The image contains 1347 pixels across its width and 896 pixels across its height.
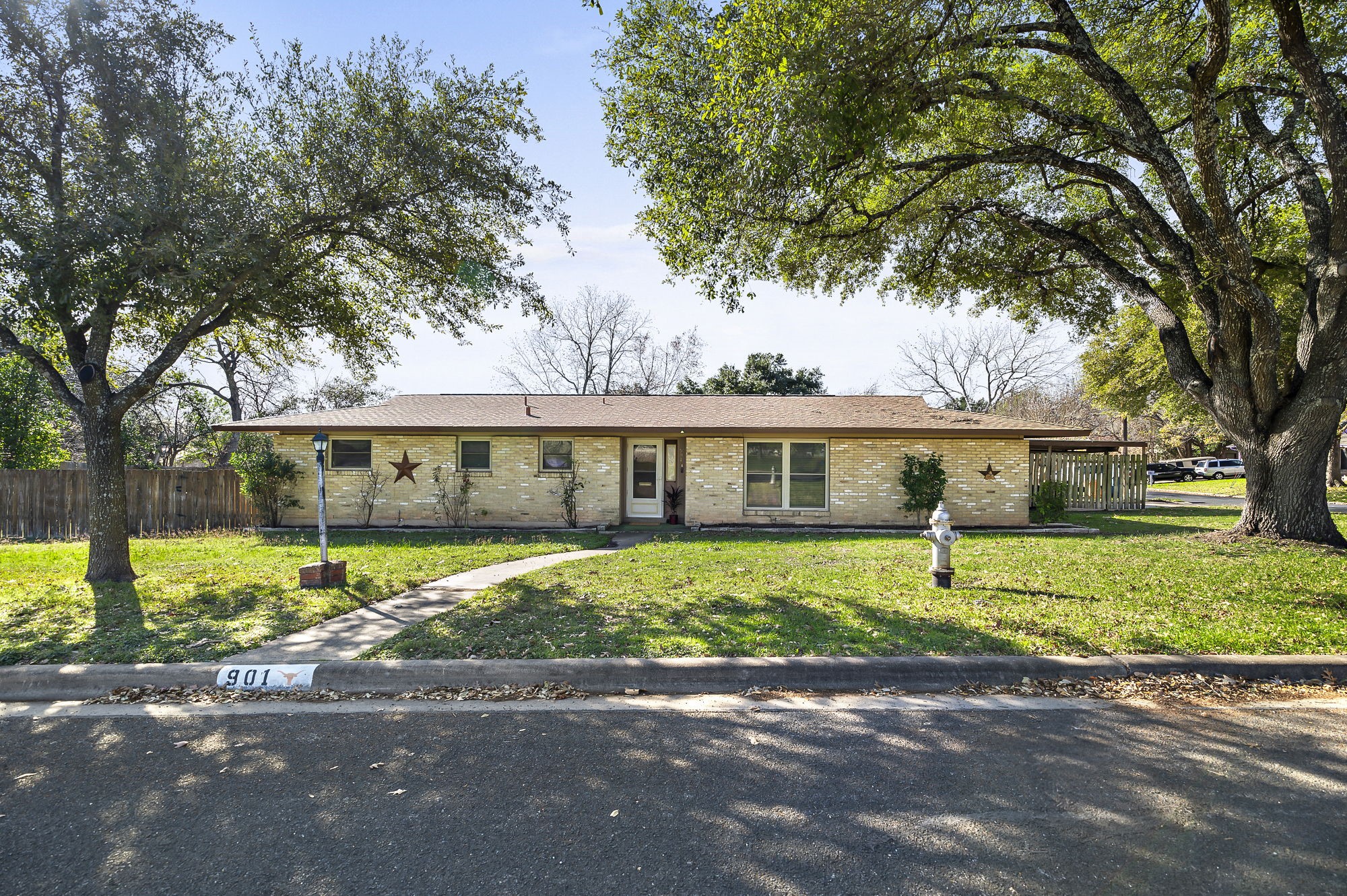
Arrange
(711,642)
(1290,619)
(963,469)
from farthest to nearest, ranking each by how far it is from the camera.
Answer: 1. (963,469)
2. (1290,619)
3. (711,642)

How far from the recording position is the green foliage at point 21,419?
1820 centimetres

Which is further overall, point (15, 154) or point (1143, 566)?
point (1143, 566)

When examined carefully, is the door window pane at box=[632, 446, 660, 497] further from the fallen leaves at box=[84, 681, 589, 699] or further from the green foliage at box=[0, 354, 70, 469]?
the green foliage at box=[0, 354, 70, 469]

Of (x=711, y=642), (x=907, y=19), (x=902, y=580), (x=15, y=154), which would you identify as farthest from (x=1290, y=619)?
(x=15, y=154)

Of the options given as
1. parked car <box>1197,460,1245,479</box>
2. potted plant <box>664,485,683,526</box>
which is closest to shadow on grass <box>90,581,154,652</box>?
potted plant <box>664,485,683,526</box>

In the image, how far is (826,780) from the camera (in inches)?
141

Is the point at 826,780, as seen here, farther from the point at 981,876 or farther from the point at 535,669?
the point at 535,669

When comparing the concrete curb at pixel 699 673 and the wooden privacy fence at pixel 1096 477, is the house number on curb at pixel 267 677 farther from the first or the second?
the wooden privacy fence at pixel 1096 477

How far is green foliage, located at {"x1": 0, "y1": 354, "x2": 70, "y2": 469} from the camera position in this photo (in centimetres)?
1820

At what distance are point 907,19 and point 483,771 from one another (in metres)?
8.85

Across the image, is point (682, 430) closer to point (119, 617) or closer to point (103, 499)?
point (103, 499)

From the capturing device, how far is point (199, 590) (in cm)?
830

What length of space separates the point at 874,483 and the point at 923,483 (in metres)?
1.08

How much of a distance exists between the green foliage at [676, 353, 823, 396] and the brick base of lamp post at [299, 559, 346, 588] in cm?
2518
